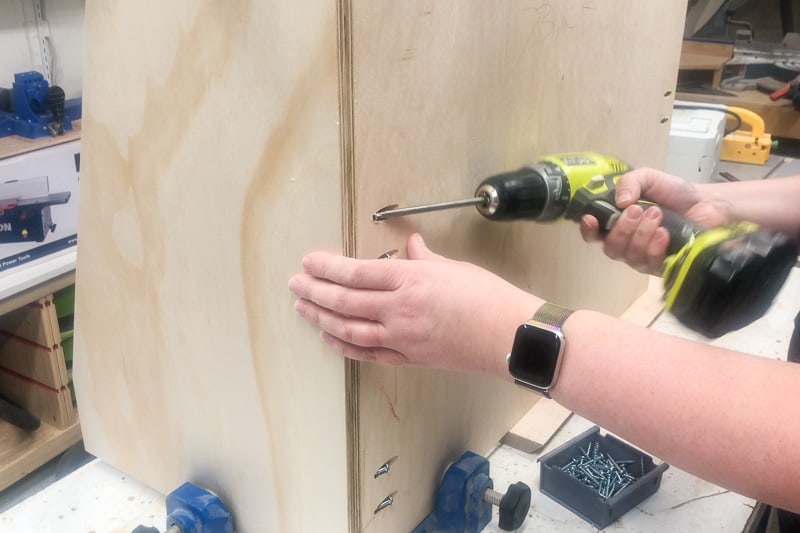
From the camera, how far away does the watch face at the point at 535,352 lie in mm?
419

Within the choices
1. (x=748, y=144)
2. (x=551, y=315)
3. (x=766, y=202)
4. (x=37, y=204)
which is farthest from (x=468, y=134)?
(x=748, y=144)

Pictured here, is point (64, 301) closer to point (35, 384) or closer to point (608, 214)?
point (35, 384)

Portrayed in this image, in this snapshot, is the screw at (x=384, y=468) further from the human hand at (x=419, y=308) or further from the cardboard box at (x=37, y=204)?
the cardboard box at (x=37, y=204)

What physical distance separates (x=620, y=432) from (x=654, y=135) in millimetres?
559

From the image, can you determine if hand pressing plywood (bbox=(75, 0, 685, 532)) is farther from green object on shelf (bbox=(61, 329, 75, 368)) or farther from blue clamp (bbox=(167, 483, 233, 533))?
green object on shelf (bbox=(61, 329, 75, 368))

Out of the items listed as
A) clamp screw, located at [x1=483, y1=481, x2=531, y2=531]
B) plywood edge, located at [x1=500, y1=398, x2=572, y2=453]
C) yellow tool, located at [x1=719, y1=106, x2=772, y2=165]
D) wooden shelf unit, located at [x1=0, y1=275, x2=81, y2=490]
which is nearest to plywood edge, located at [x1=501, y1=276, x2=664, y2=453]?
plywood edge, located at [x1=500, y1=398, x2=572, y2=453]

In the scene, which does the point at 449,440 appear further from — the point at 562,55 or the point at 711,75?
the point at 711,75

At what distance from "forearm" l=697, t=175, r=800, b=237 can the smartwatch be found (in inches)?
14.4

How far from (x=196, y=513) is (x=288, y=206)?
11.6 inches

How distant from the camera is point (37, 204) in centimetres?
118

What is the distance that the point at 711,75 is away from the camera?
6.43ft

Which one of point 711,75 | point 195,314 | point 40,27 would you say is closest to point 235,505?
point 195,314

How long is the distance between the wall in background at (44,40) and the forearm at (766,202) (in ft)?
4.78

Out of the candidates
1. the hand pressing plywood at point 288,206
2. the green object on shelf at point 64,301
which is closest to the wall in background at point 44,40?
the green object on shelf at point 64,301
